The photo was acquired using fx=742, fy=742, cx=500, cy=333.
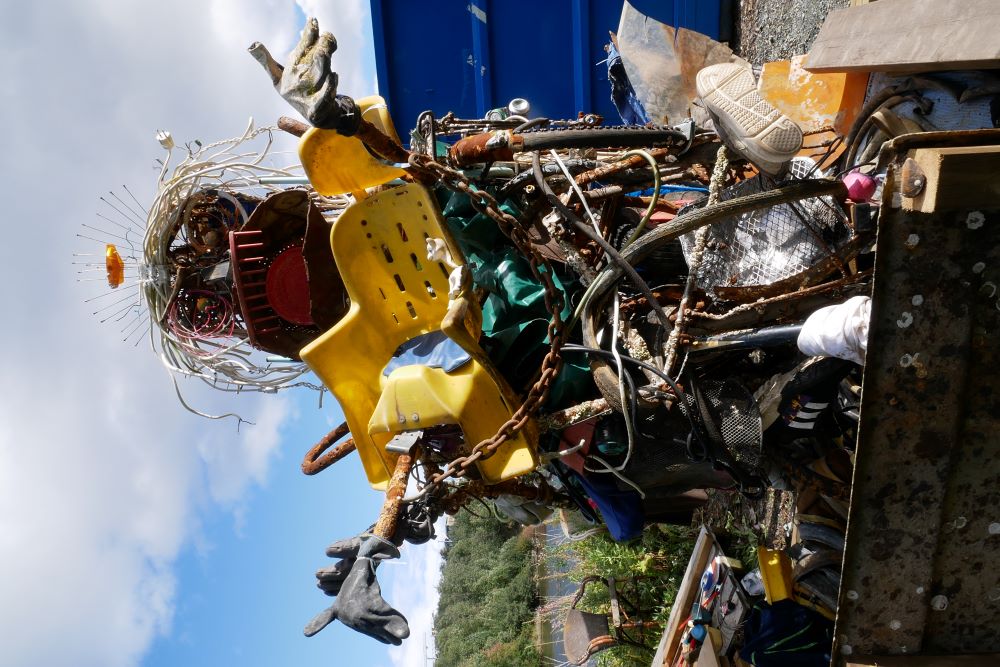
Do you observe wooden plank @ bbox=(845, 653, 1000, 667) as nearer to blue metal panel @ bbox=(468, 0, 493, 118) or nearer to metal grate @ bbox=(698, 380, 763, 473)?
metal grate @ bbox=(698, 380, 763, 473)

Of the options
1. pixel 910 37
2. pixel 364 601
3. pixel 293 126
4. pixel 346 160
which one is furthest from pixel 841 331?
pixel 293 126

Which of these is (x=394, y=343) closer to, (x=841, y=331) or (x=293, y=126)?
(x=293, y=126)

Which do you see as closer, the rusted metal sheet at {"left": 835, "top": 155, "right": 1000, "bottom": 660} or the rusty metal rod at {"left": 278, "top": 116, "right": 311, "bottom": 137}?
the rusted metal sheet at {"left": 835, "top": 155, "right": 1000, "bottom": 660}

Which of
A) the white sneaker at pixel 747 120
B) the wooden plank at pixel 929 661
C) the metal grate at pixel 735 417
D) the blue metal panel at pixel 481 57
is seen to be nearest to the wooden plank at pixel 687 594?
the metal grate at pixel 735 417

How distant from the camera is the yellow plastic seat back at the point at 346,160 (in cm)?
329

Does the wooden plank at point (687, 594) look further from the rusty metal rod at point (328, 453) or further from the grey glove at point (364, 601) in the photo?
the grey glove at point (364, 601)

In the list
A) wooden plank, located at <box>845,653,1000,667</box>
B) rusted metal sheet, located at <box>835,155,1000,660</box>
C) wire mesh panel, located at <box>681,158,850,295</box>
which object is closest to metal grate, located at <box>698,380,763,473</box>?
wire mesh panel, located at <box>681,158,850,295</box>

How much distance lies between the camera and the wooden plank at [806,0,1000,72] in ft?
8.63

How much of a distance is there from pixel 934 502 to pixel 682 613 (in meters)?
3.74

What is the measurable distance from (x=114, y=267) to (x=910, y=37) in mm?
3966

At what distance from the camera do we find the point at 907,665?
2.29 metres

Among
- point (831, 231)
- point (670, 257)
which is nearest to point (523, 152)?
point (670, 257)

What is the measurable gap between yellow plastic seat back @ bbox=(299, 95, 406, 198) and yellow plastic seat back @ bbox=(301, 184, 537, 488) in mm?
150

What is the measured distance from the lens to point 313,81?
258 centimetres
